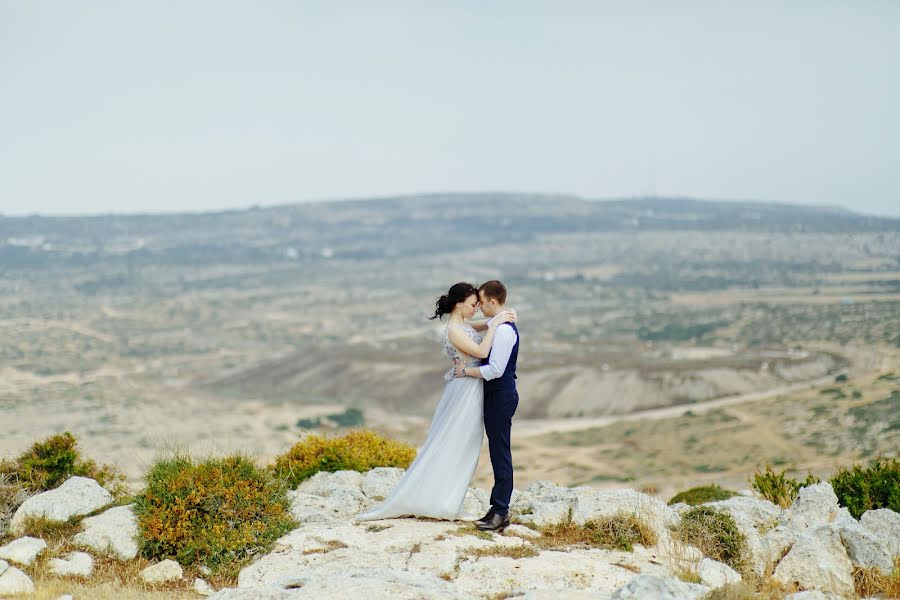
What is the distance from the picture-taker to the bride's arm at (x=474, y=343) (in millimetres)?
8859

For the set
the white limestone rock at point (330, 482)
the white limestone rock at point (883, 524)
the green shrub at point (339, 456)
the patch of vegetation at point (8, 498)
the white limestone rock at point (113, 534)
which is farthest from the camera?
the green shrub at point (339, 456)

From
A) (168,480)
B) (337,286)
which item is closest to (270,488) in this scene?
(168,480)

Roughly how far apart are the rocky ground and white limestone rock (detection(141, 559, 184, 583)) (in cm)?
1

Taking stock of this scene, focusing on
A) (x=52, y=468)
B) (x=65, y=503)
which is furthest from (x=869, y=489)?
(x=52, y=468)

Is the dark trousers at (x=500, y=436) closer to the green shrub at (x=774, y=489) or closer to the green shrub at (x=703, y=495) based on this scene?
the green shrub at (x=774, y=489)

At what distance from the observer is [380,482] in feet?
41.4

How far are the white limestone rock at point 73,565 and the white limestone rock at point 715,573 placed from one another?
5.90 m

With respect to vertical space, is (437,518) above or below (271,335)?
above

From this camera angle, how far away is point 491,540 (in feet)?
29.1

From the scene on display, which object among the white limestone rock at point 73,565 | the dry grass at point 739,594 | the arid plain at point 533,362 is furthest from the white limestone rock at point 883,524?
the white limestone rock at point 73,565

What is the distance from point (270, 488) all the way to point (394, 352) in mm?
72003

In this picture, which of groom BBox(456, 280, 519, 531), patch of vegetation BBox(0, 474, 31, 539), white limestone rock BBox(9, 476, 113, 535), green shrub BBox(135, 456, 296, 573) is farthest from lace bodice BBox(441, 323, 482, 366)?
patch of vegetation BBox(0, 474, 31, 539)

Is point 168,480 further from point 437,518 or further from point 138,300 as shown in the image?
point 138,300

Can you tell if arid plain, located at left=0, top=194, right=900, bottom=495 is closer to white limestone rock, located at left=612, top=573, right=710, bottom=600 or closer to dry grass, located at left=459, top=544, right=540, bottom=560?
dry grass, located at left=459, top=544, right=540, bottom=560
